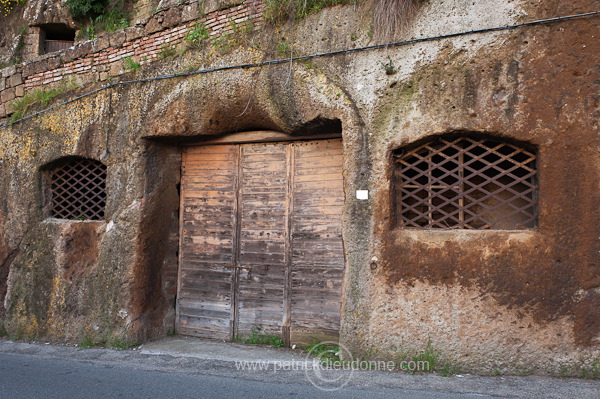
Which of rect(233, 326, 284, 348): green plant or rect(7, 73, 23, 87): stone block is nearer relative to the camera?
rect(233, 326, 284, 348): green plant

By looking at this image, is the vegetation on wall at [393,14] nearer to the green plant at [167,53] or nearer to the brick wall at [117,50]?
the brick wall at [117,50]

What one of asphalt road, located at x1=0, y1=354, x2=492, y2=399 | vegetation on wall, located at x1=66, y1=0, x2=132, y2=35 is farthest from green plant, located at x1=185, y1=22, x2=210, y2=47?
asphalt road, located at x1=0, y1=354, x2=492, y2=399

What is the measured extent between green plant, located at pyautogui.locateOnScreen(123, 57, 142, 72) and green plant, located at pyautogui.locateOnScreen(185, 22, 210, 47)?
776 mm

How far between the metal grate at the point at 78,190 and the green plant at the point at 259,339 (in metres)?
2.53

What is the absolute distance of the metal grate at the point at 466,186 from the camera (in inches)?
170

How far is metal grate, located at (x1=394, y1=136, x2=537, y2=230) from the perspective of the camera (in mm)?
4320

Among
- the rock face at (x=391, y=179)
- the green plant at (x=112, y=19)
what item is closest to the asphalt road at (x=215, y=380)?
the rock face at (x=391, y=179)

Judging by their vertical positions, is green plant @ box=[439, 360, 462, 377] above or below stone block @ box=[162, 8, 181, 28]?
below

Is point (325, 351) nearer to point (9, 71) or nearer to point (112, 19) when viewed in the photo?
point (9, 71)

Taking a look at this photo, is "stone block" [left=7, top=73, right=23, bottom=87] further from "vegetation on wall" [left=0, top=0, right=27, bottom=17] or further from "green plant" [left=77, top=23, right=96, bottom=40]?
"vegetation on wall" [left=0, top=0, right=27, bottom=17]

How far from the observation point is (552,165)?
161 inches

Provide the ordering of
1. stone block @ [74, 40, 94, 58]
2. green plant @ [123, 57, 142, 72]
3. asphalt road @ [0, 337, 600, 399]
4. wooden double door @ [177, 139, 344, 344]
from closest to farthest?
asphalt road @ [0, 337, 600, 399]
wooden double door @ [177, 139, 344, 344]
green plant @ [123, 57, 142, 72]
stone block @ [74, 40, 94, 58]

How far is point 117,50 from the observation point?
6.19 meters

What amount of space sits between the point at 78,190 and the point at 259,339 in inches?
126
